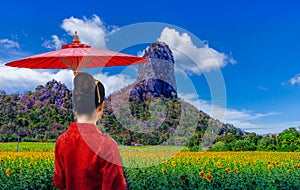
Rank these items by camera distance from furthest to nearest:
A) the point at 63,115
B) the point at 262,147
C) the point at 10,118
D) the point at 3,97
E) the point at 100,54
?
the point at 3,97 → the point at 10,118 → the point at 63,115 → the point at 262,147 → the point at 100,54

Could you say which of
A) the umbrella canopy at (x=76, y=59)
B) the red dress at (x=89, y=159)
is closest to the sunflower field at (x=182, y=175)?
the umbrella canopy at (x=76, y=59)

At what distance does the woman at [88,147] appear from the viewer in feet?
7.33

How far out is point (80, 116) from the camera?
2322mm

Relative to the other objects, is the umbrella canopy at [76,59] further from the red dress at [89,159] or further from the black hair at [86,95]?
the red dress at [89,159]

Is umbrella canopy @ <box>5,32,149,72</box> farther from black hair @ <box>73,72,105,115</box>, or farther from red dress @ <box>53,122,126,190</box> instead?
red dress @ <box>53,122,126,190</box>

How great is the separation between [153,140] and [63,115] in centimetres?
878

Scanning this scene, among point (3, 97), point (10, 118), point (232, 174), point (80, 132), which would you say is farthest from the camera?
point (3, 97)

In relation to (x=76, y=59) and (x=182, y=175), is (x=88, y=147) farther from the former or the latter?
(x=182, y=175)

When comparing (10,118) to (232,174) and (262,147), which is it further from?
(232,174)

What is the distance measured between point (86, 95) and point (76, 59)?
66.9 inches

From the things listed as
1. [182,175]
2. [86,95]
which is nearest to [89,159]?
[86,95]

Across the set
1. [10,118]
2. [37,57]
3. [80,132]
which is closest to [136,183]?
[37,57]

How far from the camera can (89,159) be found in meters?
2.28

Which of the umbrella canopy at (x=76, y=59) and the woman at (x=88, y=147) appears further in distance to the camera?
the umbrella canopy at (x=76, y=59)
